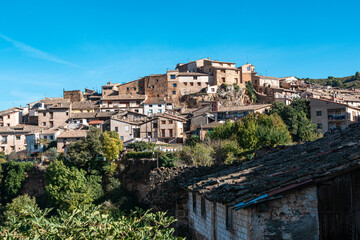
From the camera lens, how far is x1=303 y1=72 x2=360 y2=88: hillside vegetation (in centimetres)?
11075

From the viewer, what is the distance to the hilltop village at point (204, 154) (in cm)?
920

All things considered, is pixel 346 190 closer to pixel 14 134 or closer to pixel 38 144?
pixel 38 144

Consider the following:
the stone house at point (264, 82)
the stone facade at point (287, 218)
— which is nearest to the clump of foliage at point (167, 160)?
the stone facade at point (287, 218)

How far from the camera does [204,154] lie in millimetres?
39750

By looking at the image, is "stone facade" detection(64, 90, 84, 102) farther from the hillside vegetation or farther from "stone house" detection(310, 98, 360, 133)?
the hillside vegetation

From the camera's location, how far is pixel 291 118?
173 ft

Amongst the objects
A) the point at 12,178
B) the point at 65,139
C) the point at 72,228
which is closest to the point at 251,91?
the point at 65,139

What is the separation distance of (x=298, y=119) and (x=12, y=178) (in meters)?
39.3

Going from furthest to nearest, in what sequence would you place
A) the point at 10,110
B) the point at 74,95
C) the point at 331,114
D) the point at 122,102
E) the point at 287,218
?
the point at 74,95 → the point at 10,110 → the point at 122,102 → the point at 331,114 → the point at 287,218

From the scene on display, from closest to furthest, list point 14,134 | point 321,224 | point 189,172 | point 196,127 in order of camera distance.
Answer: point 321,224
point 189,172
point 196,127
point 14,134

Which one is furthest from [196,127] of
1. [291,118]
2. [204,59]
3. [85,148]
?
[204,59]

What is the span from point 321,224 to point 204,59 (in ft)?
253

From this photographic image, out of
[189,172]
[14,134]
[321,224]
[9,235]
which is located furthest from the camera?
[14,134]

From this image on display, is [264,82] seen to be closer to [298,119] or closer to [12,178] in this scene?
[298,119]
